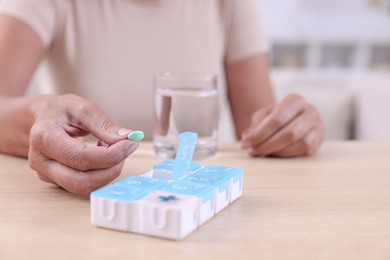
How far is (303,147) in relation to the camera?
81cm

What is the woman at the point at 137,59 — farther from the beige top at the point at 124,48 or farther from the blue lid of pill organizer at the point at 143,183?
the blue lid of pill organizer at the point at 143,183

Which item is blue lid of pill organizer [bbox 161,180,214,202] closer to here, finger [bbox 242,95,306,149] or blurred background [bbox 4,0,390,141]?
finger [bbox 242,95,306,149]

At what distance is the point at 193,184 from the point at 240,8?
741 millimetres

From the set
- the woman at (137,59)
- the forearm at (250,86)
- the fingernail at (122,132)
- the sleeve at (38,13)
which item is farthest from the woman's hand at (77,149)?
the forearm at (250,86)

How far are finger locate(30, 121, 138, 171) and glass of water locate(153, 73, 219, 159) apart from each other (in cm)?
25

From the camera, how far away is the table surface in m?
0.41

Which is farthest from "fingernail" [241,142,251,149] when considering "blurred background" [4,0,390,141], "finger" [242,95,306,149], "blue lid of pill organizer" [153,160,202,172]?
"blurred background" [4,0,390,141]

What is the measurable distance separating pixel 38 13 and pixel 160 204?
653 mm

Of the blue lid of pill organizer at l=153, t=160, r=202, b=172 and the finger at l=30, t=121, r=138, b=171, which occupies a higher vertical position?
the finger at l=30, t=121, r=138, b=171

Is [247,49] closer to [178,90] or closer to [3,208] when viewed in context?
[178,90]

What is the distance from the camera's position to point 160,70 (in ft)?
3.50

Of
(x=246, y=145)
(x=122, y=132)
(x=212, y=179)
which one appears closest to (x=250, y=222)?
(x=212, y=179)

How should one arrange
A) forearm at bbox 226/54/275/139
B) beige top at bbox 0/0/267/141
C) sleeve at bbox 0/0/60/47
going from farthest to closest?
forearm at bbox 226/54/275/139, beige top at bbox 0/0/267/141, sleeve at bbox 0/0/60/47

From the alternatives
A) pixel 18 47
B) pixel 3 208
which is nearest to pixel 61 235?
pixel 3 208
